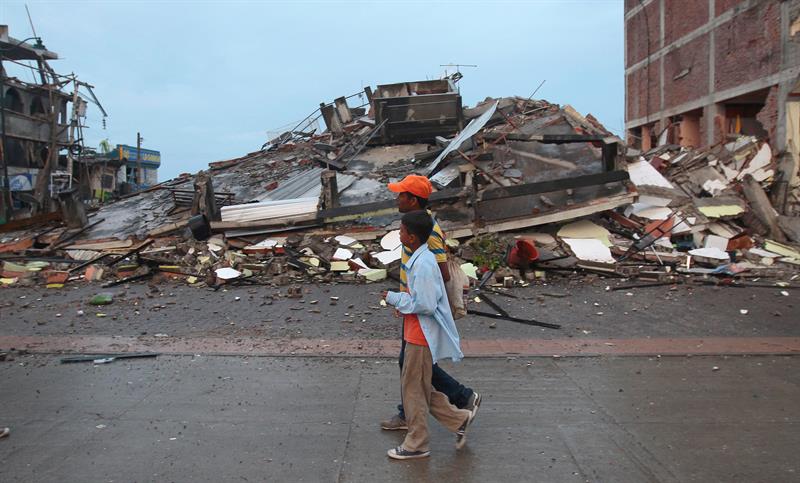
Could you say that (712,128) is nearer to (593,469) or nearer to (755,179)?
(755,179)

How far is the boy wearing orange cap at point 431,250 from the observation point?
3.54 metres

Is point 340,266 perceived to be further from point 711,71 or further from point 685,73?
point 685,73

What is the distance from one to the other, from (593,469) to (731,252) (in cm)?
911

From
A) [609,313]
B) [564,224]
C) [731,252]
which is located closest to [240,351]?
[609,313]

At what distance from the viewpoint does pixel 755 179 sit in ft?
45.1

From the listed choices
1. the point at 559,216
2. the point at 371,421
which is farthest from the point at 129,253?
the point at 371,421

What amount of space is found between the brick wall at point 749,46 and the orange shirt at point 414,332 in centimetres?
2024

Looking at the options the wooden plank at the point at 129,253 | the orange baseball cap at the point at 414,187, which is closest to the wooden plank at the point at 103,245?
the wooden plank at the point at 129,253

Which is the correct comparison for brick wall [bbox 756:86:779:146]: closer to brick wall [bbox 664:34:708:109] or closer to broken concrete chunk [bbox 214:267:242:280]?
brick wall [bbox 664:34:708:109]

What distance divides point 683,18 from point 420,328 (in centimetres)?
2704

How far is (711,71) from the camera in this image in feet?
75.5

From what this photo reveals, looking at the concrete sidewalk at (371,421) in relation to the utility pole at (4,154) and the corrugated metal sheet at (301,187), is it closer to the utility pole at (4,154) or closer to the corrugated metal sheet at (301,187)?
the corrugated metal sheet at (301,187)

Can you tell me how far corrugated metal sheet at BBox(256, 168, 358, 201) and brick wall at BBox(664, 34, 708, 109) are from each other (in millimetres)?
17521

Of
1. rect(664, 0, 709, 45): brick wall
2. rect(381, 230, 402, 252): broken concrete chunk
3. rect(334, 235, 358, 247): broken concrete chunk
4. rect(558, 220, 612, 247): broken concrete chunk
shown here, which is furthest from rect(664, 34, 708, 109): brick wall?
rect(334, 235, 358, 247): broken concrete chunk
